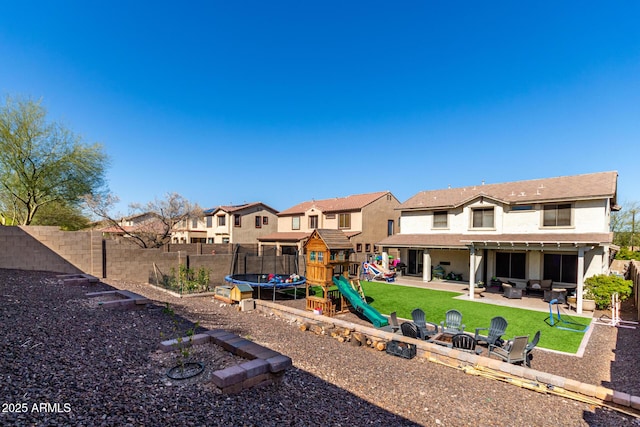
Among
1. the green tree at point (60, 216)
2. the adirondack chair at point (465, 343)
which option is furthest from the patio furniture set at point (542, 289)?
the green tree at point (60, 216)

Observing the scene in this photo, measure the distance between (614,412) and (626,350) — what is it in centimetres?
488

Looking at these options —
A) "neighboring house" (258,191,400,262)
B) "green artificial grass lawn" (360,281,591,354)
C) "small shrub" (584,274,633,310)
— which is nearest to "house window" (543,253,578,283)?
"small shrub" (584,274,633,310)

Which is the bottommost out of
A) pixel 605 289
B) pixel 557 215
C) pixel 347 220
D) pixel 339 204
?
pixel 605 289

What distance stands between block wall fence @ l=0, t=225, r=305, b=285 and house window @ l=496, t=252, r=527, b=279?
16.2m

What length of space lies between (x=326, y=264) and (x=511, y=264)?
1331cm

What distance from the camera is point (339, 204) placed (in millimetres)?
33688

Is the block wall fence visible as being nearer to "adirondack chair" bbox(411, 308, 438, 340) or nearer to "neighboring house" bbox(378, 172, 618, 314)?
"adirondack chair" bbox(411, 308, 438, 340)

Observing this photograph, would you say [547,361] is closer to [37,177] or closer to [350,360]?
[350,360]

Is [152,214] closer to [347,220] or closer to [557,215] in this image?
[347,220]

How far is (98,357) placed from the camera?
218 inches

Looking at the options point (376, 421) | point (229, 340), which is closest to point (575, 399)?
point (376, 421)

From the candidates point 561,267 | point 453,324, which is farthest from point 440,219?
point 453,324

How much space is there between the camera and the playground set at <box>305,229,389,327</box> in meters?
13.2

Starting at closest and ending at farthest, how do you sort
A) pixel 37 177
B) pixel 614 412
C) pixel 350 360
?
1. pixel 614 412
2. pixel 350 360
3. pixel 37 177
